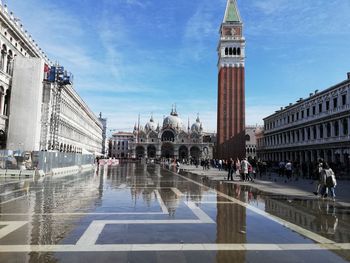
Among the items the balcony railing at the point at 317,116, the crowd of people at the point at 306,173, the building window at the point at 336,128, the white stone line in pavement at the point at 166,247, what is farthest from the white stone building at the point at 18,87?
the building window at the point at 336,128

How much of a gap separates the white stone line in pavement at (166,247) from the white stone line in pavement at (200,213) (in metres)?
2.73

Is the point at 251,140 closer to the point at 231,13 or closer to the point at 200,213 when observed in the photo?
the point at 231,13

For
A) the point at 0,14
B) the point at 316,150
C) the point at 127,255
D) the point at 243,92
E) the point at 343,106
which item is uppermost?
the point at 243,92

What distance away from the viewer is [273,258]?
21.0 feet

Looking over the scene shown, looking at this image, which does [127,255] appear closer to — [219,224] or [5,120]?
[219,224]

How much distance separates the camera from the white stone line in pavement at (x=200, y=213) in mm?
10148

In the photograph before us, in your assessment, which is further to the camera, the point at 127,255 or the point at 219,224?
the point at 219,224

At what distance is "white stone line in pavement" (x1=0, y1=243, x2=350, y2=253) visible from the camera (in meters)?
6.80

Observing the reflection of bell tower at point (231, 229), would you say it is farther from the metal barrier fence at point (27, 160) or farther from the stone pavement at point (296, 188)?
the metal barrier fence at point (27, 160)

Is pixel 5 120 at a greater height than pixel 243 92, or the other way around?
pixel 243 92

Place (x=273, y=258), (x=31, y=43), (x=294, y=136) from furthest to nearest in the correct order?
(x=294, y=136), (x=31, y=43), (x=273, y=258)

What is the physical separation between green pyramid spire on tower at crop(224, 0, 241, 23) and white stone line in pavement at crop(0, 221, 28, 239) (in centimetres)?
9177

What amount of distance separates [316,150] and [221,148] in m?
33.2

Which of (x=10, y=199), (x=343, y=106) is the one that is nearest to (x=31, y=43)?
(x=10, y=199)
